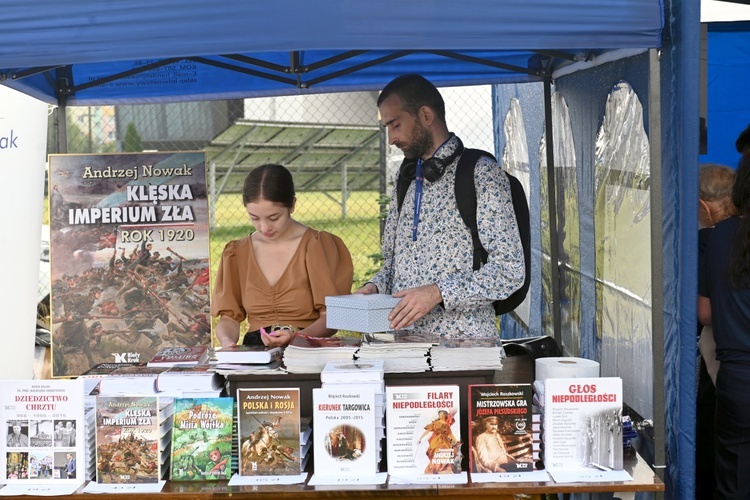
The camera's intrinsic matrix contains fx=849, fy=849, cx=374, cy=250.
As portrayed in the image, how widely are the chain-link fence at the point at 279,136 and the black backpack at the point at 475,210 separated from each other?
5158 mm

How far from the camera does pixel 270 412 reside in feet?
7.57

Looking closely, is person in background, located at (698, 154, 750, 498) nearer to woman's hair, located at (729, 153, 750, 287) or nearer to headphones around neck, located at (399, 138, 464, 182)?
woman's hair, located at (729, 153, 750, 287)

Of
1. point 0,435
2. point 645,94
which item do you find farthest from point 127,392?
point 645,94

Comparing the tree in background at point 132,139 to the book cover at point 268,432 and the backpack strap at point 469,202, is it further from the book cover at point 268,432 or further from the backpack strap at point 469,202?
the book cover at point 268,432

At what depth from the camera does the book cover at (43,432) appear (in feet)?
7.64

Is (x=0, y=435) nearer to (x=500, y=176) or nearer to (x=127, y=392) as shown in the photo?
(x=127, y=392)

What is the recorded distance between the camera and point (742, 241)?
2.60m

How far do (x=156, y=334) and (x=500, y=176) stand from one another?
254 cm

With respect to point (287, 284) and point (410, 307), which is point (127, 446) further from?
point (287, 284)

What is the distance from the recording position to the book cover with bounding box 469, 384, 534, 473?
90.4 inches

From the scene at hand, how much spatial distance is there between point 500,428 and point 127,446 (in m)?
1.02

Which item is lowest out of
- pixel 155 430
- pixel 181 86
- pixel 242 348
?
pixel 155 430

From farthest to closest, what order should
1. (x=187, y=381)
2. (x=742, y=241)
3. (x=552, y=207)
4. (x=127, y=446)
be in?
(x=552, y=207)
(x=742, y=241)
(x=187, y=381)
(x=127, y=446)

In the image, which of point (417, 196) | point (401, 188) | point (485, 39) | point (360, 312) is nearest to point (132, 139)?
point (401, 188)
